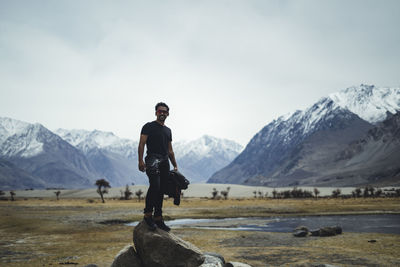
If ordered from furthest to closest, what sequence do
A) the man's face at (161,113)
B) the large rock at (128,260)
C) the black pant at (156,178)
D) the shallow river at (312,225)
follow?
the shallow river at (312,225) → the large rock at (128,260) → the man's face at (161,113) → the black pant at (156,178)

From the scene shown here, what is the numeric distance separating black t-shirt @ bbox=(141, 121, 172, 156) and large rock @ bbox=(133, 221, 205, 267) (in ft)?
9.88

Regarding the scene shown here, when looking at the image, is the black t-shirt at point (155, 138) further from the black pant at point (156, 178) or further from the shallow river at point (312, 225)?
the shallow river at point (312, 225)

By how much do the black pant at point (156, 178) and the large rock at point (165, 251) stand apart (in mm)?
834

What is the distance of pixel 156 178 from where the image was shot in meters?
11.3

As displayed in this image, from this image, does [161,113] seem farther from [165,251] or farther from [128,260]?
[128,260]

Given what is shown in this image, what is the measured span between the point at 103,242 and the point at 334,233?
831 inches

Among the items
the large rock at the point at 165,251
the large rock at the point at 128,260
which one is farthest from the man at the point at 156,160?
the large rock at the point at 128,260

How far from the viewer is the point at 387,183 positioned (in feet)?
599

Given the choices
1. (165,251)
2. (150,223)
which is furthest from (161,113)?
(165,251)

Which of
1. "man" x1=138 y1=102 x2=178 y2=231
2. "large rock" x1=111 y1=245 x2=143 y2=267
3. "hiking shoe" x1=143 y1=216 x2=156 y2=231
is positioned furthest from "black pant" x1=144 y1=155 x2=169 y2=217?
"large rock" x1=111 y1=245 x2=143 y2=267

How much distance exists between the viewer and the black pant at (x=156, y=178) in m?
11.2

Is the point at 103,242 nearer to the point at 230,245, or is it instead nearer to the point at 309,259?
the point at 230,245

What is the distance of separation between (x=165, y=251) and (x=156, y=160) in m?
3.42

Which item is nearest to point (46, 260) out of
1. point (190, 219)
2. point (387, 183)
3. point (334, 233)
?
point (334, 233)
